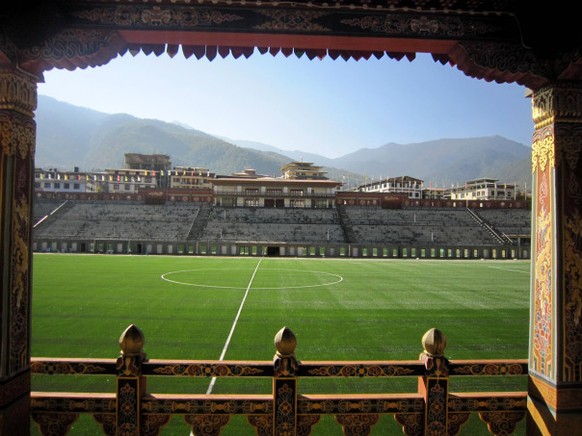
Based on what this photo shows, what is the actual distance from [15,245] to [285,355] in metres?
2.93

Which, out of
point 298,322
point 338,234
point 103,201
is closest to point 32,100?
point 298,322

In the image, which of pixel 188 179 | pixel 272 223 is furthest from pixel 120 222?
pixel 188 179

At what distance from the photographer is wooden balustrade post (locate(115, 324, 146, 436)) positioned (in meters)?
3.88

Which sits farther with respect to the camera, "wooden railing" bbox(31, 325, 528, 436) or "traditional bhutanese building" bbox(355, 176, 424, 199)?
"traditional bhutanese building" bbox(355, 176, 424, 199)

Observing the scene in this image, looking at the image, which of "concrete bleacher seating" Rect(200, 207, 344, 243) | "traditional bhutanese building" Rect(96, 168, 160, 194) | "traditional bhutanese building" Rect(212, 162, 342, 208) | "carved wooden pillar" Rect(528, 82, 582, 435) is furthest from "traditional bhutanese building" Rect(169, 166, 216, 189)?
"carved wooden pillar" Rect(528, 82, 582, 435)

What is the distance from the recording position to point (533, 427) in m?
4.28

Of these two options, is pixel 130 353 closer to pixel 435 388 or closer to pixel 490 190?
pixel 435 388

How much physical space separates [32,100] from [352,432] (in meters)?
4.77

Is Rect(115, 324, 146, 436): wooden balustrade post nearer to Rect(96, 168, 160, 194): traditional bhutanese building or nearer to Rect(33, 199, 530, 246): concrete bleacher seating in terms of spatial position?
Rect(33, 199, 530, 246): concrete bleacher seating

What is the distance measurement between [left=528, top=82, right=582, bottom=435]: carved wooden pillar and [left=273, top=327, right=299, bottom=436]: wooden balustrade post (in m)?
2.57

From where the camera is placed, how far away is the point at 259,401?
396 centimetres

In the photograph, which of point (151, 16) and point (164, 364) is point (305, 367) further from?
point (151, 16)

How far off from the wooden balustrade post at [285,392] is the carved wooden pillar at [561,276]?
2567 mm

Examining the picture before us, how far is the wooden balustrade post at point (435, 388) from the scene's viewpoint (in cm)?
399
